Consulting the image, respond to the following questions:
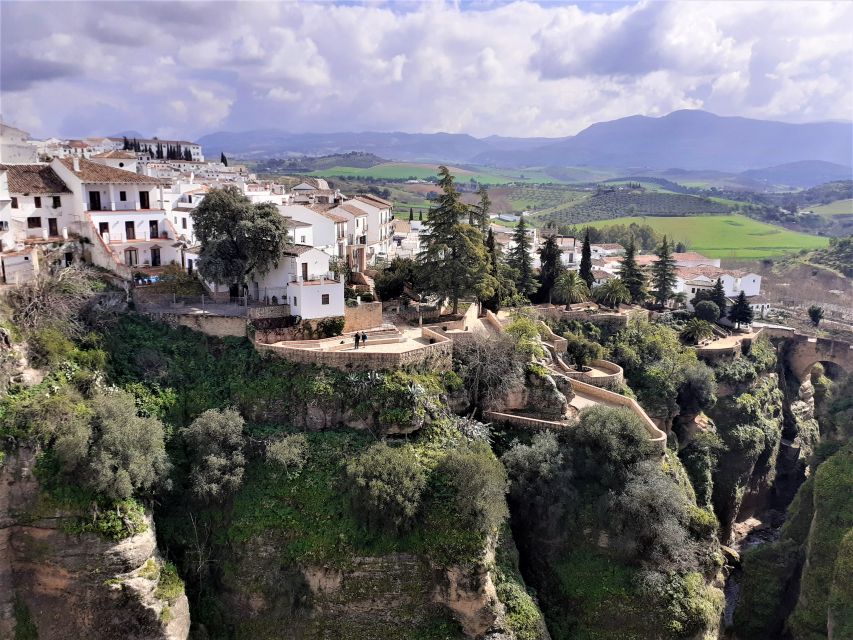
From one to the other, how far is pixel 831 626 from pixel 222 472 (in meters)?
27.2

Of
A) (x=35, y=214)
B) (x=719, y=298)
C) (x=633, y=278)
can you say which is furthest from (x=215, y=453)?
(x=719, y=298)

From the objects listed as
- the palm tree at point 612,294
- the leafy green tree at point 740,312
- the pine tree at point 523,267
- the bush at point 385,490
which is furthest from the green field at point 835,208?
the bush at point 385,490

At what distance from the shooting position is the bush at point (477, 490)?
24797 mm

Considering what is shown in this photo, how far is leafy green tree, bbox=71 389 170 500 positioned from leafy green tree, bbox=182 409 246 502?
120 centimetres

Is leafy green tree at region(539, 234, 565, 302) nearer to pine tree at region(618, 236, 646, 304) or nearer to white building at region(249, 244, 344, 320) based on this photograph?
pine tree at region(618, 236, 646, 304)

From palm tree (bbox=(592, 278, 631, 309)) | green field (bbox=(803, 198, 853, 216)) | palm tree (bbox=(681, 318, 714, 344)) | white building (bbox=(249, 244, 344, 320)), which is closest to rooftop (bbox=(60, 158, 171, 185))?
white building (bbox=(249, 244, 344, 320))

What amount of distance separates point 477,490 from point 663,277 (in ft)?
110

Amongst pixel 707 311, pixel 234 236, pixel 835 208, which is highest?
pixel 234 236

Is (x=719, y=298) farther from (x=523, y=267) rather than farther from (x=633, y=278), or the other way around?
(x=523, y=267)

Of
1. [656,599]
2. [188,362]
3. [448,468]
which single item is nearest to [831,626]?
[656,599]

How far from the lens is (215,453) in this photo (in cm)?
2577

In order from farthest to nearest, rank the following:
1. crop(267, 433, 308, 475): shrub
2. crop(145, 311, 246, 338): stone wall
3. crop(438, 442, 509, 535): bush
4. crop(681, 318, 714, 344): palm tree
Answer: crop(681, 318, 714, 344): palm tree → crop(145, 311, 246, 338): stone wall → crop(267, 433, 308, 475): shrub → crop(438, 442, 509, 535): bush

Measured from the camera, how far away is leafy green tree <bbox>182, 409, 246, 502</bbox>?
25.3m

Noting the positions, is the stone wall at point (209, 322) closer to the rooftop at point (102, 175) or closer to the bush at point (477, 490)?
the rooftop at point (102, 175)
